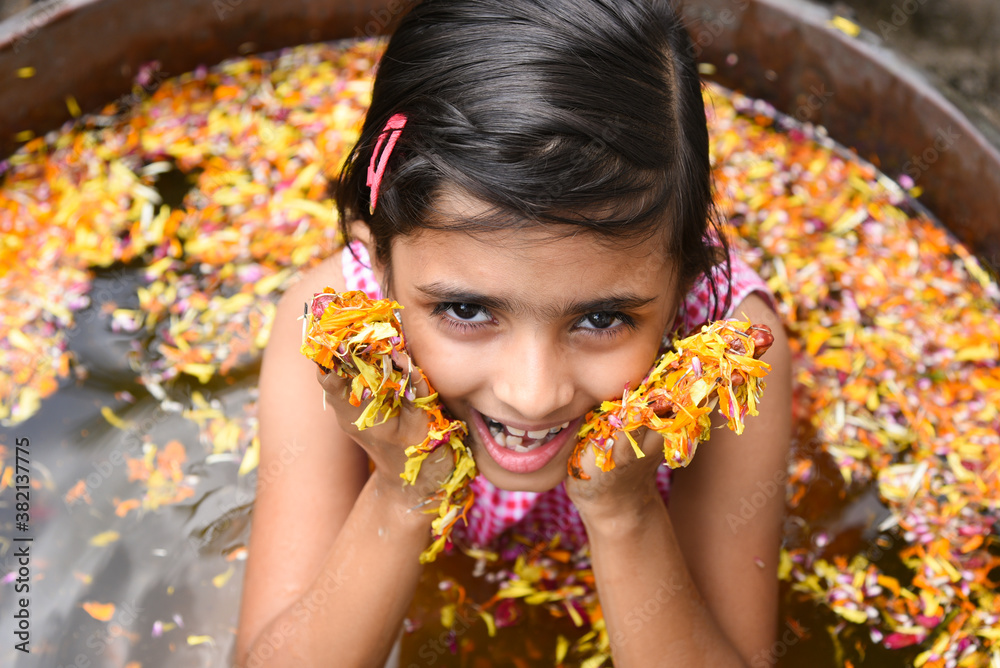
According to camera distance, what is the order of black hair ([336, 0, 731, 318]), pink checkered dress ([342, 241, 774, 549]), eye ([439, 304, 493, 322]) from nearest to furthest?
black hair ([336, 0, 731, 318]), eye ([439, 304, 493, 322]), pink checkered dress ([342, 241, 774, 549])

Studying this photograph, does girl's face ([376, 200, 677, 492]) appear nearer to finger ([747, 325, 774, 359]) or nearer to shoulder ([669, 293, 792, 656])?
finger ([747, 325, 774, 359])

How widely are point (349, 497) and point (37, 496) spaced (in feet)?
3.86

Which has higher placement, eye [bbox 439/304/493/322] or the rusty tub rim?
eye [bbox 439/304/493/322]

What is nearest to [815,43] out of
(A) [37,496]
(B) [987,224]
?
(B) [987,224]

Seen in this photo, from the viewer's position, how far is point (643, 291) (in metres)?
1.65

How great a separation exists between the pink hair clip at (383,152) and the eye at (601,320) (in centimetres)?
48

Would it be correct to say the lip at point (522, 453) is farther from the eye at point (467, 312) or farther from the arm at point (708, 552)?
the eye at point (467, 312)

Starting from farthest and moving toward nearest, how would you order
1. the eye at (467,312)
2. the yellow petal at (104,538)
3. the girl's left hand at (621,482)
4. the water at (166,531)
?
1. the yellow petal at (104,538)
2. the water at (166,531)
3. the girl's left hand at (621,482)
4. the eye at (467,312)

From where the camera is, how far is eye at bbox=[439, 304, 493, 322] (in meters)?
1.67

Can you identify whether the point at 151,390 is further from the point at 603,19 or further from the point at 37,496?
the point at 603,19

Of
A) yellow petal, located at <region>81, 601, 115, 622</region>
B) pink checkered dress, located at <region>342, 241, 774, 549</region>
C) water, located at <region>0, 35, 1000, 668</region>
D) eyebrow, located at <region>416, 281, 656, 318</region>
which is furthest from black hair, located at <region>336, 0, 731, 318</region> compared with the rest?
yellow petal, located at <region>81, 601, 115, 622</region>

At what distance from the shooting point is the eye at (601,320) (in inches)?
65.7

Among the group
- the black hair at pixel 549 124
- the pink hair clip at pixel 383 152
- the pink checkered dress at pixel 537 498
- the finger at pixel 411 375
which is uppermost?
the black hair at pixel 549 124

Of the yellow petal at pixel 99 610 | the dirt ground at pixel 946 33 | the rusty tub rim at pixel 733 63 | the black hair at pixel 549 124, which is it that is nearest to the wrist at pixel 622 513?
the black hair at pixel 549 124
